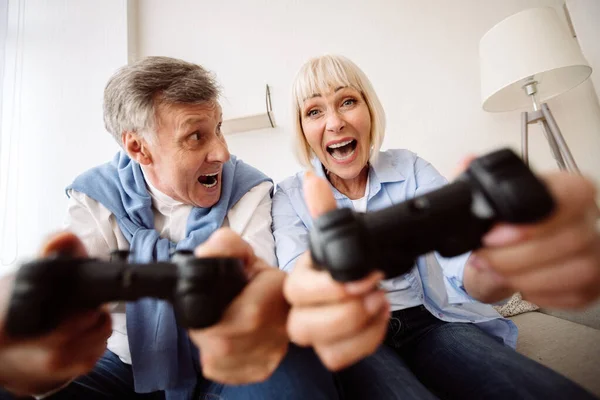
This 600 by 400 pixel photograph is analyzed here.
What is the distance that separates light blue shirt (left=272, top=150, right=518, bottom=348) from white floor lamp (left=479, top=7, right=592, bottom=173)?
495 mm

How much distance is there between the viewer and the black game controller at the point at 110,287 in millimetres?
243

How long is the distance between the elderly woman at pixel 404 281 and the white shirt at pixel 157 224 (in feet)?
0.14

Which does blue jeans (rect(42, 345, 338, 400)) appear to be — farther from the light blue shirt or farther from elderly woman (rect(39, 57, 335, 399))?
the light blue shirt

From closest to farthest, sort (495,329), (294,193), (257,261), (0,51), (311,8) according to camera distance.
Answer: (257,261) < (495,329) < (294,193) < (0,51) < (311,8)

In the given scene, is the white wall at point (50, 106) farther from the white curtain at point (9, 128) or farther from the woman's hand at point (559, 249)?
the woman's hand at point (559, 249)

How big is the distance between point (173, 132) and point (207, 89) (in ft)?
0.45

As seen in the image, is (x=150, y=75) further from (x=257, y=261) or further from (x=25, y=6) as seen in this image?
(x=25, y=6)

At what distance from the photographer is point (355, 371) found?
1.82 feet

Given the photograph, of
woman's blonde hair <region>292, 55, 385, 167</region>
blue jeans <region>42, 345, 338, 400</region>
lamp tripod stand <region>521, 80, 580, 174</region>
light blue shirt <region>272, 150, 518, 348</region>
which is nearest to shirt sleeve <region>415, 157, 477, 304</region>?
light blue shirt <region>272, 150, 518, 348</region>

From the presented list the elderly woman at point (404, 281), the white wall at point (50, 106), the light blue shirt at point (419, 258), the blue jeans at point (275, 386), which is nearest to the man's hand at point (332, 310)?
the elderly woman at point (404, 281)

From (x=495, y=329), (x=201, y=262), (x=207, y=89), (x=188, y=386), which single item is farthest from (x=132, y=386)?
(x=495, y=329)

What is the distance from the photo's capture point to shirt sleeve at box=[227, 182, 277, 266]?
702 mm

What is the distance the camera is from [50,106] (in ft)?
4.23

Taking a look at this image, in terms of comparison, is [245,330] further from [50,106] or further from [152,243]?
[50,106]
